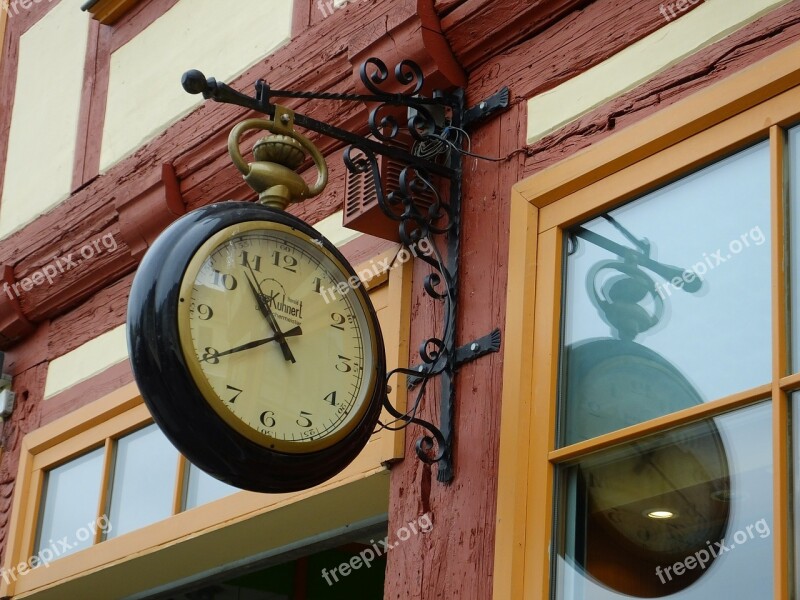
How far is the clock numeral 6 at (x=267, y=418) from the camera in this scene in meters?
3.39

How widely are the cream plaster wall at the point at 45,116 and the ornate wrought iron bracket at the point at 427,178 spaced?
2478mm

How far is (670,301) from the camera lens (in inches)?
142

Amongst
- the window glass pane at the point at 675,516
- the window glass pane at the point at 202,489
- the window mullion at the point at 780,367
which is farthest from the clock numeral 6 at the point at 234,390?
the window glass pane at the point at 202,489

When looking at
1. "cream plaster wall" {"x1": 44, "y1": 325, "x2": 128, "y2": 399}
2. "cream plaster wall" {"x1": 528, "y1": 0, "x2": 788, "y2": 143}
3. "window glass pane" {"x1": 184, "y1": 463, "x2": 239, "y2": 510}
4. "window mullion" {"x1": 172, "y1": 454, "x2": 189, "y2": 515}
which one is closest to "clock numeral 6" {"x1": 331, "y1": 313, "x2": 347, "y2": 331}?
"cream plaster wall" {"x1": 528, "y1": 0, "x2": 788, "y2": 143}

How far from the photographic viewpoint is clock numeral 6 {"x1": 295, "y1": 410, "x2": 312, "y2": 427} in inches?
136

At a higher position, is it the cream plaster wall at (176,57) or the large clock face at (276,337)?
the cream plaster wall at (176,57)

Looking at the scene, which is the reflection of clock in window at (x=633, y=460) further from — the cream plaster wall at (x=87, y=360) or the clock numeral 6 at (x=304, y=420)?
the cream plaster wall at (x=87, y=360)

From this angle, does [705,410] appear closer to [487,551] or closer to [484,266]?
[487,551]

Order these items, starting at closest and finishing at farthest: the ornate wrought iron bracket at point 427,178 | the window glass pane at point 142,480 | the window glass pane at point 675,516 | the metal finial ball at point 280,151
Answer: the window glass pane at point 675,516
the metal finial ball at point 280,151
the ornate wrought iron bracket at point 427,178
the window glass pane at point 142,480

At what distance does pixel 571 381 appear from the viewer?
12.5 feet

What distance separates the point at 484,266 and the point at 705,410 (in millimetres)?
984

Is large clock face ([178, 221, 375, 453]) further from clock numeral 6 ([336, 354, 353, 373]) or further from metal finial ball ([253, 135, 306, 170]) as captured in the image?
metal finial ball ([253, 135, 306, 170])

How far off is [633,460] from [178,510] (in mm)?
2049

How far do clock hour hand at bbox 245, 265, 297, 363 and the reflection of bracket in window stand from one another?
3.21m
